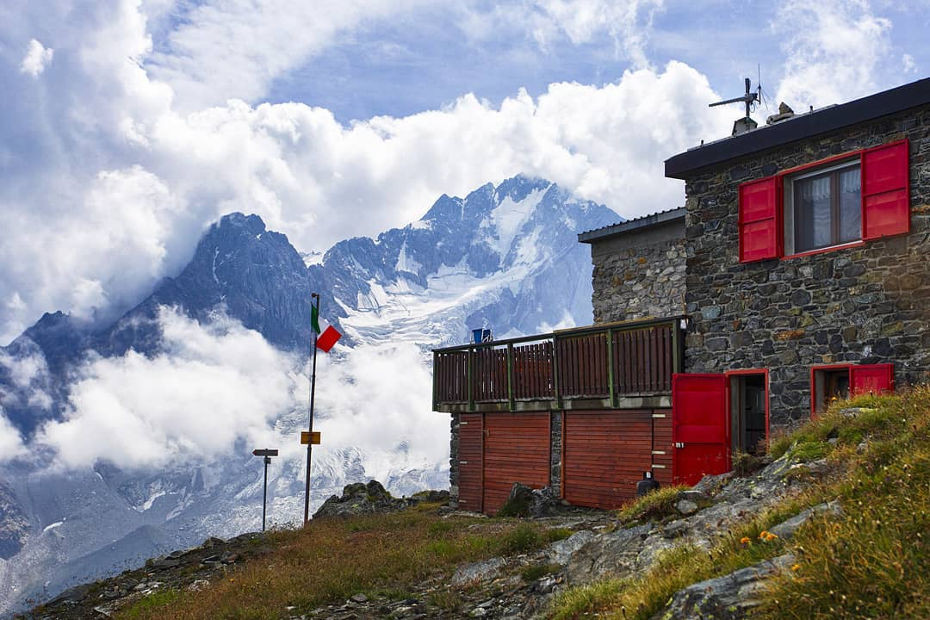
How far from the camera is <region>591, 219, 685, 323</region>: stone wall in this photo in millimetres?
24078

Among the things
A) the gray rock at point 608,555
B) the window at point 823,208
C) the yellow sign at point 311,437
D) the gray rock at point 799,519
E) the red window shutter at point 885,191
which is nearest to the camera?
the gray rock at point 799,519

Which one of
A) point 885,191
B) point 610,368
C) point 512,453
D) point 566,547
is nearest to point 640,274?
point 610,368

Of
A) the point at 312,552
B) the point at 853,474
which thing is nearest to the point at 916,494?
the point at 853,474

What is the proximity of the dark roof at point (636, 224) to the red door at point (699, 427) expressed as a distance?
22.9 feet

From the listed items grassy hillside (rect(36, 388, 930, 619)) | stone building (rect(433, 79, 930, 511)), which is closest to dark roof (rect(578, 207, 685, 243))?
stone building (rect(433, 79, 930, 511))

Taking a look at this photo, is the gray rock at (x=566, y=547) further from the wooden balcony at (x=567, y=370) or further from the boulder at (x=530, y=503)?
the boulder at (x=530, y=503)

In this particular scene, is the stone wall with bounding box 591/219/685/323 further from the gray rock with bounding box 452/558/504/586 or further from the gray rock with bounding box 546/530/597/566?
the gray rock with bounding box 452/558/504/586

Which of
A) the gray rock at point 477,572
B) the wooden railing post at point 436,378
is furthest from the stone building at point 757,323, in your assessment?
the gray rock at point 477,572

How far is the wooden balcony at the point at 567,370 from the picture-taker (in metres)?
18.7

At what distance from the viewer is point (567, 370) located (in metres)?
21.5

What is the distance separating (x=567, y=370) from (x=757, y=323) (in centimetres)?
619

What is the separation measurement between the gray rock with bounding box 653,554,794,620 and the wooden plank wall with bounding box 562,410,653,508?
12917mm

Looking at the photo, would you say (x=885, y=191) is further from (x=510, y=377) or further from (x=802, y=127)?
(x=510, y=377)

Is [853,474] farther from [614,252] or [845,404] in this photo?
[614,252]
